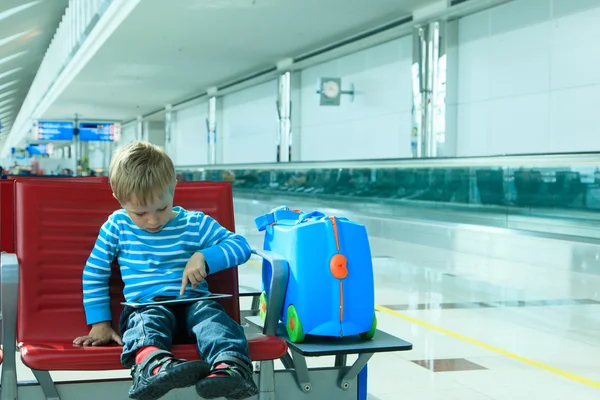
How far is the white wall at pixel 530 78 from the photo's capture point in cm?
1127

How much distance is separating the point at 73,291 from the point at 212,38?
15938 millimetres

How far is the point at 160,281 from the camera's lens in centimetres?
287

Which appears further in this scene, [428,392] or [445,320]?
[445,320]

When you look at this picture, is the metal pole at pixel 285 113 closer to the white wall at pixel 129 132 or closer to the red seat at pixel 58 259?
the red seat at pixel 58 259

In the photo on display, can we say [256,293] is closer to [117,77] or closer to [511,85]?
[511,85]

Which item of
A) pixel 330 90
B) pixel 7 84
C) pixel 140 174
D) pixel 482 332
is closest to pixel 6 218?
pixel 140 174

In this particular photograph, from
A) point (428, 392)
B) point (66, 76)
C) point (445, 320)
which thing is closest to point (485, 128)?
point (445, 320)

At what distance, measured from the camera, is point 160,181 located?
2.64 m

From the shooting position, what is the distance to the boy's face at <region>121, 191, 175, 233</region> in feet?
8.86

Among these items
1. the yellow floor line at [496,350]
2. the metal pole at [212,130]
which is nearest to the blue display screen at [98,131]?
the metal pole at [212,130]

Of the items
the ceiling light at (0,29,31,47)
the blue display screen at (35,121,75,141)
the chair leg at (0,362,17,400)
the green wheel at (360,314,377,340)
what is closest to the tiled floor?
the green wheel at (360,314,377,340)

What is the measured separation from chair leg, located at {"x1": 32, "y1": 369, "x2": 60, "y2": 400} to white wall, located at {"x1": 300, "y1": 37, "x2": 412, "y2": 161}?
13.3 metres

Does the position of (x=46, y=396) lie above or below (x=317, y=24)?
below

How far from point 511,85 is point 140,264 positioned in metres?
11.0
